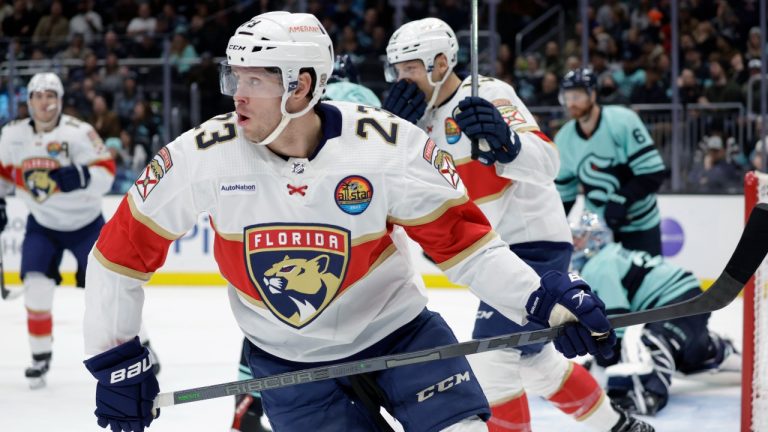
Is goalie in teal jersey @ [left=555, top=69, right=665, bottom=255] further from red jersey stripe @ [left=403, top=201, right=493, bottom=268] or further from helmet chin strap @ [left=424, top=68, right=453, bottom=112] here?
red jersey stripe @ [left=403, top=201, right=493, bottom=268]

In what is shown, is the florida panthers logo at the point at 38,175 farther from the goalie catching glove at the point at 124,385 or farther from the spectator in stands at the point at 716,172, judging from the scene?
the spectator in stands at the point at 716,172

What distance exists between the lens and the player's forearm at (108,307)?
2.12m

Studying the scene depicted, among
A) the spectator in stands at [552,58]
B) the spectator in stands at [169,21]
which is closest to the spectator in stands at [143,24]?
the spectator in stands at [169,21]

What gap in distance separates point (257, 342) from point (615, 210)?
9.91 ft

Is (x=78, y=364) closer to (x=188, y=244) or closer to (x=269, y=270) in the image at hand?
(x=188, y=244)

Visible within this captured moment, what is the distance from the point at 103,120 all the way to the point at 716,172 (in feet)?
15.0

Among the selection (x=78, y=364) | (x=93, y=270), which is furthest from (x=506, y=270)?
(x=78, y=364)

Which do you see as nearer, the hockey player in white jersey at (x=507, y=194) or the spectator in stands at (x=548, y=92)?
the hockey player in white jersey at (x=507, y=194)

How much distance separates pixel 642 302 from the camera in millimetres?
4262

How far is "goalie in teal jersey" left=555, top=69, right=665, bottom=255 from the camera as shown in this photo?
4.91 metres

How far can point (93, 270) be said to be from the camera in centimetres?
214

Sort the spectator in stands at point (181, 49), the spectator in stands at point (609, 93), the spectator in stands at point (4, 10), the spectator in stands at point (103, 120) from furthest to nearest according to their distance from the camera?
the spectator in stands at point (4, 10), the spectator in stands at point (181, 49), the spectator in stands at point (103, 120), the spectator in stands at point (609, 93)

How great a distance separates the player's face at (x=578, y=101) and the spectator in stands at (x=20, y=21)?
22.4 feet

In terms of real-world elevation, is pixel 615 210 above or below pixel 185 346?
above
